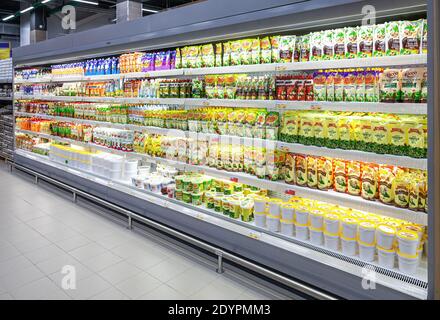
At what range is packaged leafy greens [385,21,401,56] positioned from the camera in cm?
217

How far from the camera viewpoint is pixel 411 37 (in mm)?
2109

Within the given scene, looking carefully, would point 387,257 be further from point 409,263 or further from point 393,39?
point 393,39

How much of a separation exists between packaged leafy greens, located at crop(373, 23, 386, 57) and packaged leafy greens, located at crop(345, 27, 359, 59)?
4.8 inches

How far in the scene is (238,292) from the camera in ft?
8.70

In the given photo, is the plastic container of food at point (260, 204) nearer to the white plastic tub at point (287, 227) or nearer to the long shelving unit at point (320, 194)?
the long shelving unit at point (320, 194)

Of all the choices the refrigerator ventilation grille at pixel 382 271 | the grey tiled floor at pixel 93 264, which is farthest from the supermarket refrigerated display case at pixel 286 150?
the grey tiled floor at pixel 93 264

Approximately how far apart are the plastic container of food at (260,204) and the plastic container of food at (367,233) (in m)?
0.82

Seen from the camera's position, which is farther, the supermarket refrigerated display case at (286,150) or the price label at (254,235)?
the price label at (254,235)

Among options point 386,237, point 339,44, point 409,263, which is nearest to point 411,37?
point 339,44

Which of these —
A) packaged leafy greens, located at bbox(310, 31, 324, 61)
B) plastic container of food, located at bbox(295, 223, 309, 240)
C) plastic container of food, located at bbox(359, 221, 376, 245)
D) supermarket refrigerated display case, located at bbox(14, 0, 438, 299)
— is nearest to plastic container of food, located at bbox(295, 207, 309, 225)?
plastic container of food, located at bbox(295, 223, 309, 240)

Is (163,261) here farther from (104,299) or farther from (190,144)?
(190,144)

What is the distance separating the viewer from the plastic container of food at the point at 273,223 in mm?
2791

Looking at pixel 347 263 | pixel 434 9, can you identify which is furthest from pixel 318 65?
pixel 347 263

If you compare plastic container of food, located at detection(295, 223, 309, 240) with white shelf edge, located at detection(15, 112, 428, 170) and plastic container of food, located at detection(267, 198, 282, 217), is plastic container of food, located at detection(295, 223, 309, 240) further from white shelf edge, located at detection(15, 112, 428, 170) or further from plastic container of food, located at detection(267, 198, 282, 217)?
white shelf edge, located at detection(15, 112, 428, 170)
